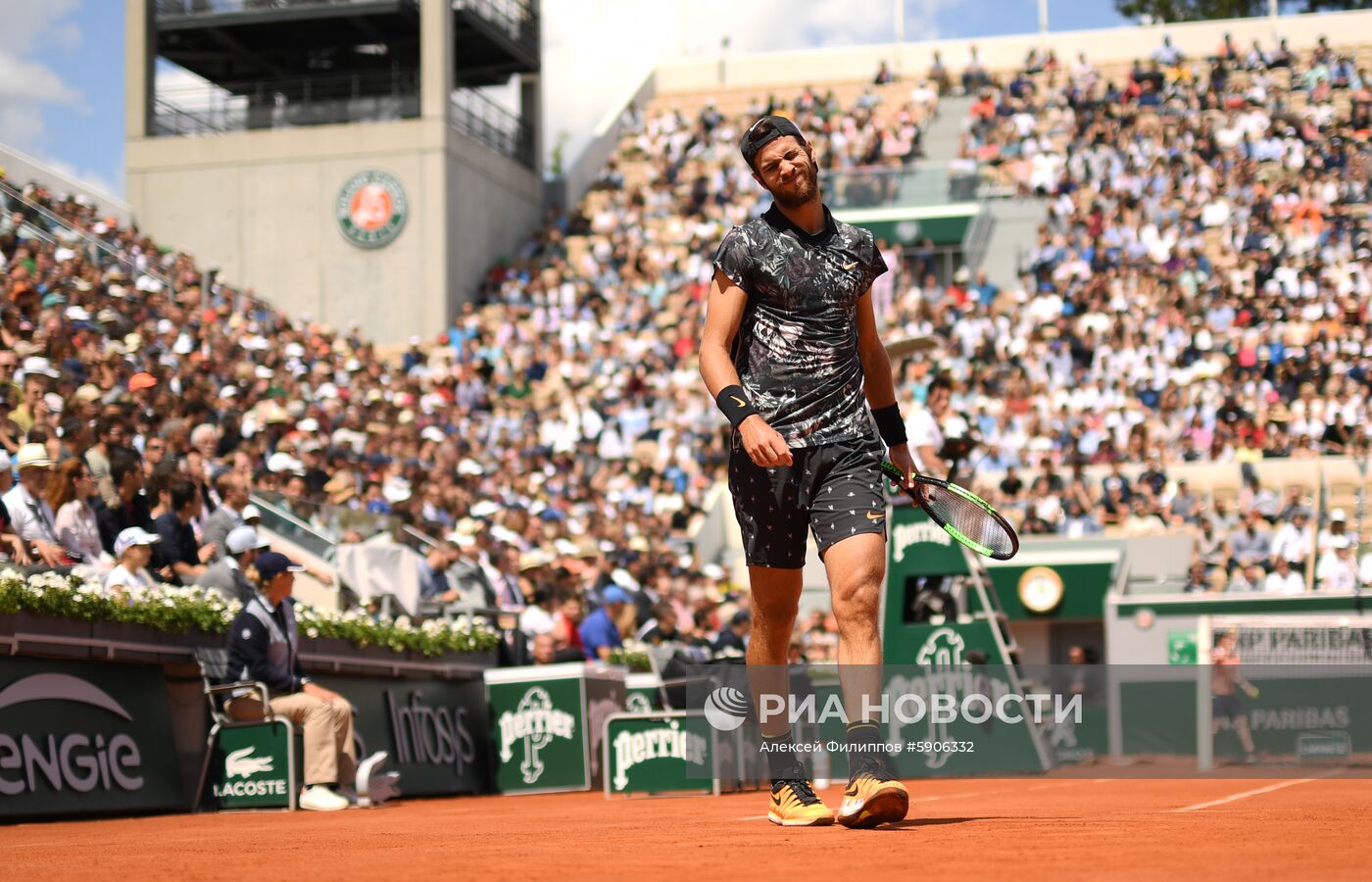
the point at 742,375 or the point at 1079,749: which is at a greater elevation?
the point at 742,375

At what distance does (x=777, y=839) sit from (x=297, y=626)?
7705 mm

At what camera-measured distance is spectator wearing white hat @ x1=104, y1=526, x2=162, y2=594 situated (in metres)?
11.5

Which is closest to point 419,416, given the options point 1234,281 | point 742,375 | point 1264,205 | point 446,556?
point 446,556

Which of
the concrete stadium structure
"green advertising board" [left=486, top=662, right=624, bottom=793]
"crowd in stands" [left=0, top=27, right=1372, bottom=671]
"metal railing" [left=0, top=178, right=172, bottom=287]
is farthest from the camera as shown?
the concrete stadium structure

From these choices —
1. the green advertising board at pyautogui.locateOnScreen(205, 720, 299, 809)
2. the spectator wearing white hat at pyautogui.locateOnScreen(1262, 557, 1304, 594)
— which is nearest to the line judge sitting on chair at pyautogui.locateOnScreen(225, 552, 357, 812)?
the green advertising board at pyautogui.locateOnScreen(205, 720, 299, 809)

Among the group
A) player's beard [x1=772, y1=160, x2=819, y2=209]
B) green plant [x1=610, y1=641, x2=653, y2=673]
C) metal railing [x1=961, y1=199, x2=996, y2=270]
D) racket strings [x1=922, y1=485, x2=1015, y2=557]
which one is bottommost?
green plant [x1=610, y1=641, x2=653, y2=673]

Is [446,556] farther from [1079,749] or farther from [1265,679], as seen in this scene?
[1265,679]

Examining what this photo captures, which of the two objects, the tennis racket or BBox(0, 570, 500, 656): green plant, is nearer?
the tennis racket

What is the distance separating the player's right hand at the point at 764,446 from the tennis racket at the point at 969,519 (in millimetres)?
992

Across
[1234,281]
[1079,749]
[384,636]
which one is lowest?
[1079,749]

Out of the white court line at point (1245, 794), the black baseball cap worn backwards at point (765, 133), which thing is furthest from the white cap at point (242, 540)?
the black baseball cap worn backwards at point (765, 133)

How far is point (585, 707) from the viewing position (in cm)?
1402

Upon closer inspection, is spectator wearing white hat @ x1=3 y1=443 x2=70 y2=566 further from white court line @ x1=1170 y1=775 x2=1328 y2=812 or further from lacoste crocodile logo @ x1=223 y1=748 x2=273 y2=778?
white court line @ x1=1170 y1=775 x2=1328 y2=812

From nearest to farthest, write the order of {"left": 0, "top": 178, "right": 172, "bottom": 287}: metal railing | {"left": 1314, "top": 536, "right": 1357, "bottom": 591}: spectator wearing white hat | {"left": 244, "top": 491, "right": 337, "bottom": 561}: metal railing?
{"left": 244, "top": 491, "right": 337, "bottom": 561}: metal railing < {"left": 1314, "top": 536, "right": 1357, "bottom": 591}: spectator wearing white hat < {"left": 0, "top": 178, "right": 172, "bottom": 287}: metal railing
